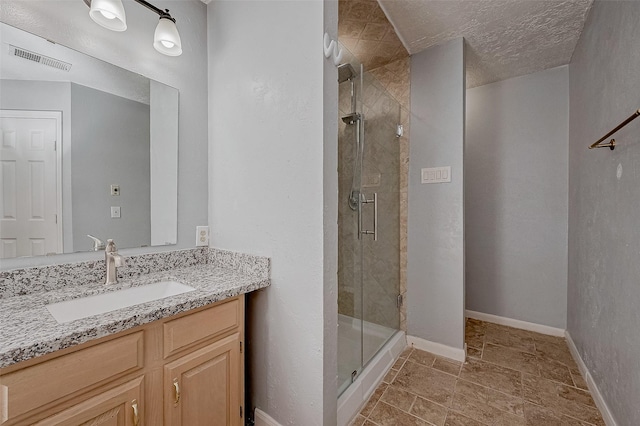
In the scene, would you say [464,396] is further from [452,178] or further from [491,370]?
[452,178]

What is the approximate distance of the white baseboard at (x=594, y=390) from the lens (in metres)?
1.43

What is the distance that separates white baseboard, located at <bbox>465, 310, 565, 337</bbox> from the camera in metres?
2.51

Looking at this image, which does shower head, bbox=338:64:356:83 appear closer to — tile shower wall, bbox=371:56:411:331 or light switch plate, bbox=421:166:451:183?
tile shower wall, bbox=371:56:411:331

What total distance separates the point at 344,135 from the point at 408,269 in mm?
1324

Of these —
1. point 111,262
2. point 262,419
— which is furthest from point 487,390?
point 111,262

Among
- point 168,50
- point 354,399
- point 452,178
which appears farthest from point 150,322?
point 452,178

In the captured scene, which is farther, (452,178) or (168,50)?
(452,178)

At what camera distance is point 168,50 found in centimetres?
141

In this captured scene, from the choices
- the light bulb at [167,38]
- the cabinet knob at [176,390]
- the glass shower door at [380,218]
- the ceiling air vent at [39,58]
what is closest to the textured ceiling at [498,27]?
the glass shower door at [380,218]

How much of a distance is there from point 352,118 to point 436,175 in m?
0.88

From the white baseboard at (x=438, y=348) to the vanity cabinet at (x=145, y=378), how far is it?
1559 millimetres

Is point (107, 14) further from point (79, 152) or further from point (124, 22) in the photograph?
point (79, 152)

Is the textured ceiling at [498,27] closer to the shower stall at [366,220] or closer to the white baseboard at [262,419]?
the shower stall at [366,220]

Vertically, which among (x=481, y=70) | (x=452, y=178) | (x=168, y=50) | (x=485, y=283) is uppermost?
(x=481, y=70)
